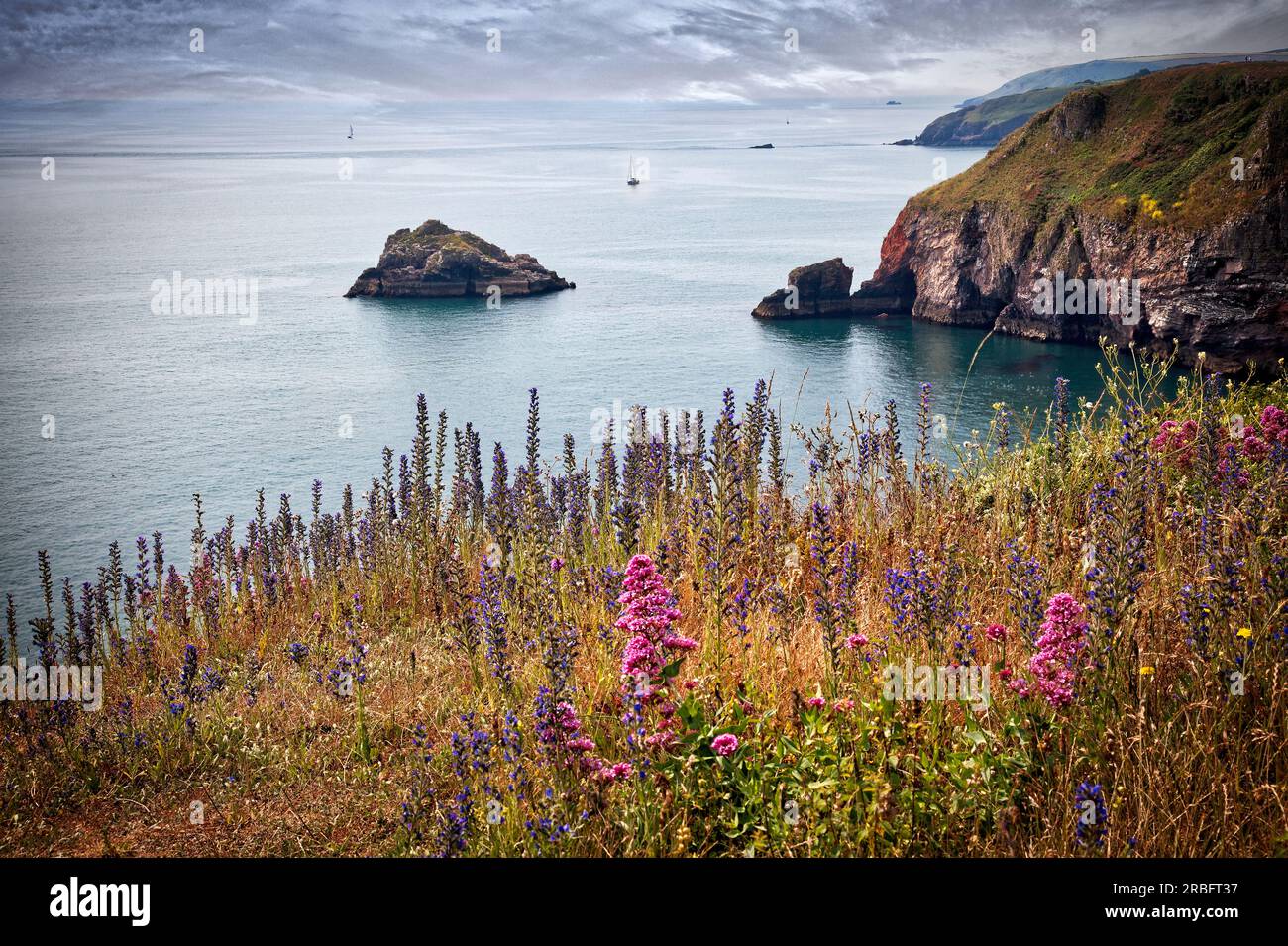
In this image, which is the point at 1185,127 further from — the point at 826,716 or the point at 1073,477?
the point at 826,716

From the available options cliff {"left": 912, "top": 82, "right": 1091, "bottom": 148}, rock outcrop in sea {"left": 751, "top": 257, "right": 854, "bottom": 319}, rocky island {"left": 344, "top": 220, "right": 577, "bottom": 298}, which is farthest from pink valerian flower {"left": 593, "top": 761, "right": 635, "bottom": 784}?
cliff {"left": 912, "top": 82, "right": 1091, "bottom": 148}

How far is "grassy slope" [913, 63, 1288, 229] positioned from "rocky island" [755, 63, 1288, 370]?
0.12 meters

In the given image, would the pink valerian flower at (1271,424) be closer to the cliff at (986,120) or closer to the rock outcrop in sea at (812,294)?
the rock outcrop in sea at (812,294)

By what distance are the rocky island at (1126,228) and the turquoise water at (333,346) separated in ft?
14.1

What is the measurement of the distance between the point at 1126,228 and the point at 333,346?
53.7m

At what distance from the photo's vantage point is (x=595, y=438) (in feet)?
97.2

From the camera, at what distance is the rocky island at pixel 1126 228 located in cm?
5478

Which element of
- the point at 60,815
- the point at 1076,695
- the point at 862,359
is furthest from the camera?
the point at 862,359

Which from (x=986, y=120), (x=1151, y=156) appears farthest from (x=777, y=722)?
(x=986, y=120)

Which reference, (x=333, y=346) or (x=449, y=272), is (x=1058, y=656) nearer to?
(x=333, y=346)

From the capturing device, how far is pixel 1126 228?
63656mm

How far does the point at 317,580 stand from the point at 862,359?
5065cm

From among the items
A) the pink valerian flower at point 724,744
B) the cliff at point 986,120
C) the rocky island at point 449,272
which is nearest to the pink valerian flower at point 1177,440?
the pink valerian flower at point 724,744
